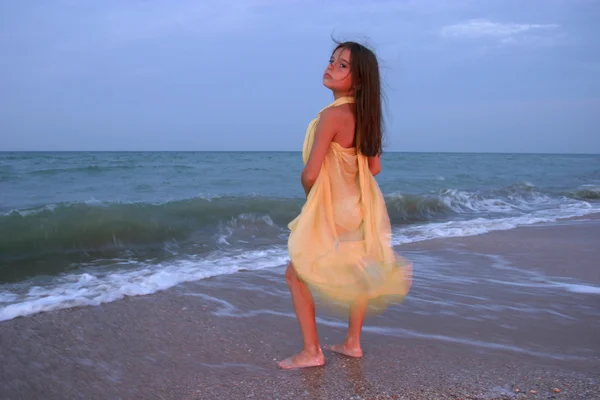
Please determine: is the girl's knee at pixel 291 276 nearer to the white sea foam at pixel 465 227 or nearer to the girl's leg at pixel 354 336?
the girl's leg at pixel 354 336

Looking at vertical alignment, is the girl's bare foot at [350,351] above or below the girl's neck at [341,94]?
below

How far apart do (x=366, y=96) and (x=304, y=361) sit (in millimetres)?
1453

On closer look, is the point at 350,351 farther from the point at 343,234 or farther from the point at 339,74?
the point at 339,74

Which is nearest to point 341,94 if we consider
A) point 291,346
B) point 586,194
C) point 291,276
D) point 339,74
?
point 339,74

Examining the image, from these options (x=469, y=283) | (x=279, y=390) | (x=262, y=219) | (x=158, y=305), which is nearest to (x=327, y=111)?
(x=279, y=390)

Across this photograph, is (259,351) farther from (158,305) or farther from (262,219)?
(262,219)

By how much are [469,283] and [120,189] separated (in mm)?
11492

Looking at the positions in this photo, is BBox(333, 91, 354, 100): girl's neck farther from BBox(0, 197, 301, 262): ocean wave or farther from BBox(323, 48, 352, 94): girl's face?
BBox(0, 197, 301, 262): ocean wave

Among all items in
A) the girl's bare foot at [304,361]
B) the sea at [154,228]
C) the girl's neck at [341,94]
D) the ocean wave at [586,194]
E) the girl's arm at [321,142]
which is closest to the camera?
the girl's arm at [321,142]

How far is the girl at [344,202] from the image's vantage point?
2.92 meters

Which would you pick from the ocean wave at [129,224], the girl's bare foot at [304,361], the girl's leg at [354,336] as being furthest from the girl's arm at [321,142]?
the ocean wave at [129,224]

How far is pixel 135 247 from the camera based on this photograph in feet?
25.1

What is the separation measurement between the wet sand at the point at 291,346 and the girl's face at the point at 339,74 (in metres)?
1.50

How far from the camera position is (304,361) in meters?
3.15
